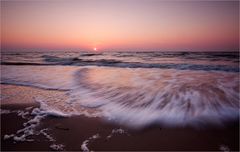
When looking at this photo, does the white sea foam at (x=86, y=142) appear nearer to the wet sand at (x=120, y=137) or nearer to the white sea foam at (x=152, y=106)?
the wet sand at (x=120, y=137)

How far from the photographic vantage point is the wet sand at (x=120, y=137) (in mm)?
2805

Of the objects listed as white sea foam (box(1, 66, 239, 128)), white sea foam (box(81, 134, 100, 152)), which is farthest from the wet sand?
white sea foam (box(1, 66, 239, 128))

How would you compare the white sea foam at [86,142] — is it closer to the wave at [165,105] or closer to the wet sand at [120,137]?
the wet sand at [120,137]

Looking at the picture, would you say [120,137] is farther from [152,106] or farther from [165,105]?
[165,105]

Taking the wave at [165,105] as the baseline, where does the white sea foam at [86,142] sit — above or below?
below

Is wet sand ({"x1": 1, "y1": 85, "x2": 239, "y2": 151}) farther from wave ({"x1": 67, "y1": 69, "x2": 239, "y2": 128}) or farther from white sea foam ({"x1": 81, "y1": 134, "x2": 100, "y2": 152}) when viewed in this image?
wave ({"x1": 67, "y1": 69, "x2": 239, "y2": 128})

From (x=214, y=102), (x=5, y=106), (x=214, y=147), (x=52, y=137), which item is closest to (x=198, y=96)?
(x=214, y=102)

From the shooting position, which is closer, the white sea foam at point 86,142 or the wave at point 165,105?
the white sea foam at point 86,142

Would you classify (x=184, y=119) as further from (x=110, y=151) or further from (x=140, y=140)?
(x=110, y=151)

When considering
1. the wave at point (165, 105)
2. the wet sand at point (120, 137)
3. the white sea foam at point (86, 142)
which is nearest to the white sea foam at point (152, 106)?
the wave at point (165, 105)

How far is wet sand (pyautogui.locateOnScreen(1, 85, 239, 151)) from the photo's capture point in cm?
280

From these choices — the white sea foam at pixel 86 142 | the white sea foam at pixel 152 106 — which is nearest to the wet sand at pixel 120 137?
the white sea foam at pixel 86 142

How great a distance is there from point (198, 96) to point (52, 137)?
13.1 feet

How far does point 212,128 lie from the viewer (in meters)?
3.36
